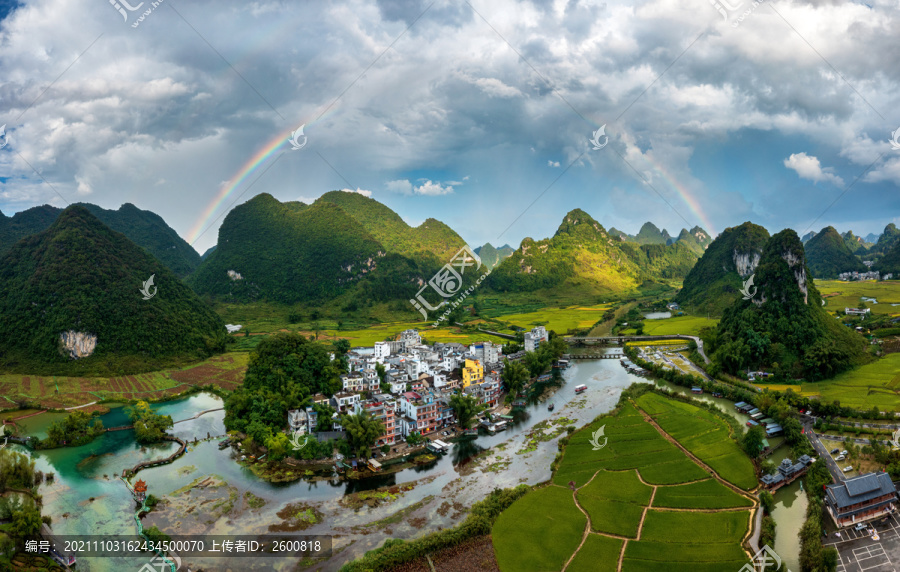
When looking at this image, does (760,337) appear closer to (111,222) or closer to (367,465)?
(367,465)

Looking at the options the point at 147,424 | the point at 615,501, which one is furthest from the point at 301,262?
the point at 615,501

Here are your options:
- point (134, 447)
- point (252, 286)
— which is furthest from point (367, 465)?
point (252, 286)

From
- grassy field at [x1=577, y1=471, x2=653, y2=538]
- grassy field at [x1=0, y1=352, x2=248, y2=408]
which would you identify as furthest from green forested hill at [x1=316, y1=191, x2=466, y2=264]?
grassy field at [x1=577, y1=471, x2=653, y2=538]

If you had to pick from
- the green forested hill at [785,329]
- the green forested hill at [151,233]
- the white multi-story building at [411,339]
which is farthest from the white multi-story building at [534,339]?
the green forested hill at [151,233]

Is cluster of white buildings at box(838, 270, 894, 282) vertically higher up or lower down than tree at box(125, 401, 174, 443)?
higher up

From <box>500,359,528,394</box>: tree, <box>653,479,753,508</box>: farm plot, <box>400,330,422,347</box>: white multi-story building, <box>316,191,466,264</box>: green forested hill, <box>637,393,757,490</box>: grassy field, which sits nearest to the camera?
<box>653,479,753,508</box>: farm plot

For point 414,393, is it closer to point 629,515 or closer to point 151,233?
point 629,515

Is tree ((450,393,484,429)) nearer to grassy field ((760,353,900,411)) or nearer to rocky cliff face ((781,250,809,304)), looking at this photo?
grassy field ((760,353,900,411))
